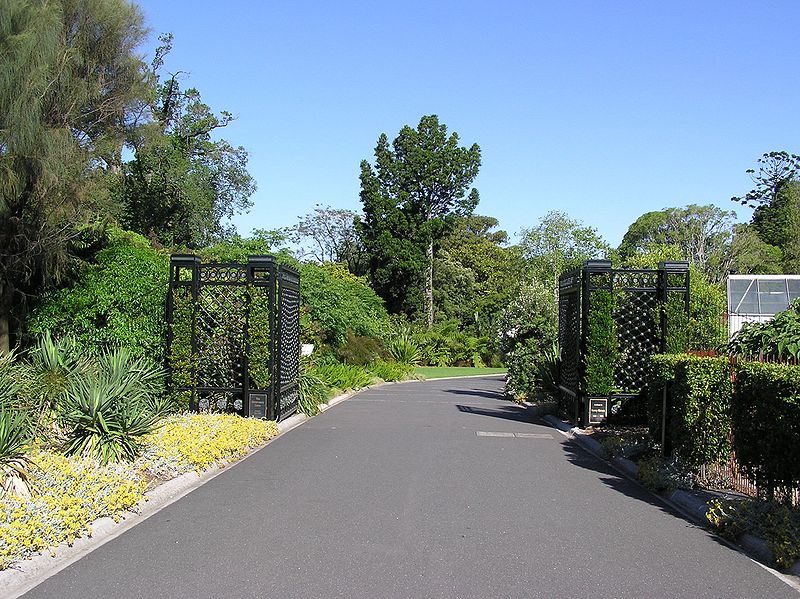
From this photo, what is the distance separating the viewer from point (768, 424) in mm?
7676

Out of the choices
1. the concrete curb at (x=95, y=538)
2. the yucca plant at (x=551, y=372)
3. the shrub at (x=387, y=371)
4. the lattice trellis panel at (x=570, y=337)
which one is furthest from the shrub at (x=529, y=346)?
the concrete curb at (x=95, y=538)

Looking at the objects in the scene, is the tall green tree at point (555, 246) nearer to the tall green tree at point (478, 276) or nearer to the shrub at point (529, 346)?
the tall green tree at point (478, 276)

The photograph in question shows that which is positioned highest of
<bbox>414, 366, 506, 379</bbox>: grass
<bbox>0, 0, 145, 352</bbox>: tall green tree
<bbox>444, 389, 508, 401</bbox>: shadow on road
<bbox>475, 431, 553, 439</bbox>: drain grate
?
<bbox>0, 0, 145, 352</bbox>: tall green tree

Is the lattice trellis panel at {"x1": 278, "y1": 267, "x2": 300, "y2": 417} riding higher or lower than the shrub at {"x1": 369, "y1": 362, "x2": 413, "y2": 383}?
higher

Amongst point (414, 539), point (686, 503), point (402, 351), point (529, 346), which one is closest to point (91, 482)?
point (414, 539)

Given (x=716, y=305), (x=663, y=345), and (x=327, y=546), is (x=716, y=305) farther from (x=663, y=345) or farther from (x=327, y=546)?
(x=327, y=546)

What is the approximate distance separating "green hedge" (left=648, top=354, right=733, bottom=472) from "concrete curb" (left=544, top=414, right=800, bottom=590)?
0.61m

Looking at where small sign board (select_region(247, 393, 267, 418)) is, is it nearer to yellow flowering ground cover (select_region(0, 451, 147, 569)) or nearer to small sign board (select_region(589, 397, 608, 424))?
yellow flowering ground cover (select_region(0, 451, 147, 569))

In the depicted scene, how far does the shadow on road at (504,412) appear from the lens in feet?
61.5

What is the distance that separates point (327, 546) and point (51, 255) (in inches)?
538

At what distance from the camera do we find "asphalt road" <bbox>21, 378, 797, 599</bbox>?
587 centimetres

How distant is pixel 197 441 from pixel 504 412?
35.7 ft

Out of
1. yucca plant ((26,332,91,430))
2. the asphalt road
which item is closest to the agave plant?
yucca plant ((26,332,91,430))

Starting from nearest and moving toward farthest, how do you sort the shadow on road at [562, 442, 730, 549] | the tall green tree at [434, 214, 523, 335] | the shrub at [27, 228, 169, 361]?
the shadow on road at [562, 442, 730, 549]
the shrub at [27, 228, 169, 361]
the tall green tree at [434, 214, 523, 335]
